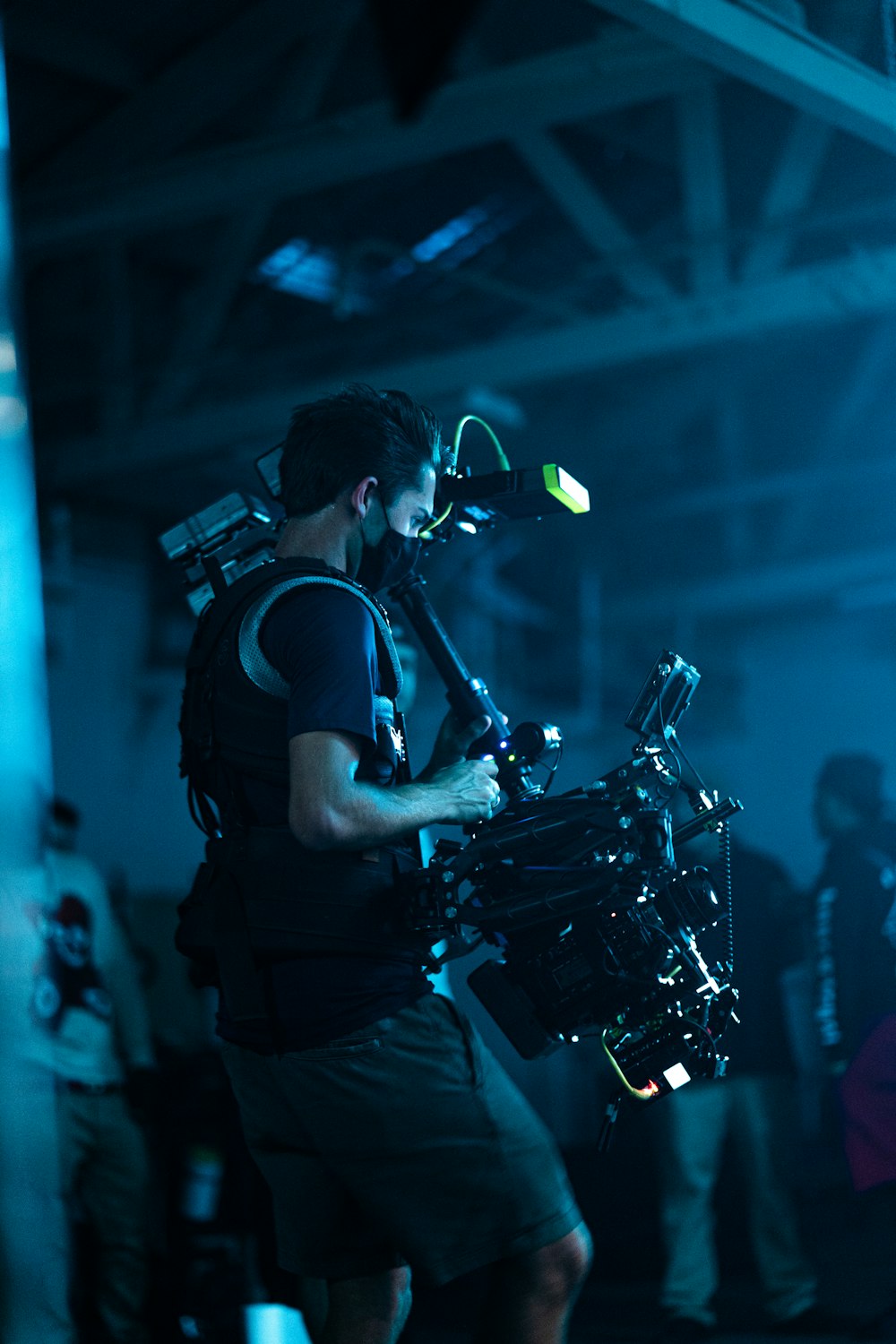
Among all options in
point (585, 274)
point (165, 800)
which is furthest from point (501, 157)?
point (165, 800)

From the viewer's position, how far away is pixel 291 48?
16.5 feet

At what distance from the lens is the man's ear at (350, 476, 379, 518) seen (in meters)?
2.16

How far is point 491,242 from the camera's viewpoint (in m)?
7.58

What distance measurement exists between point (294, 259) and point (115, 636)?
236 cm

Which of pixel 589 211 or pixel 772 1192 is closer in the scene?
pixel 772 1192

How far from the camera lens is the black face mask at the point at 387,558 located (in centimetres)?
220

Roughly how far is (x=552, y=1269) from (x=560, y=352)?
465cm

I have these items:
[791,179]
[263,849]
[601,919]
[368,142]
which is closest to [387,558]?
[263,849]

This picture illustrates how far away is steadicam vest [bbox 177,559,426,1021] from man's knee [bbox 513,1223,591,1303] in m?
0.47

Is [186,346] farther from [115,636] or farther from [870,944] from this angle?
[870,944]

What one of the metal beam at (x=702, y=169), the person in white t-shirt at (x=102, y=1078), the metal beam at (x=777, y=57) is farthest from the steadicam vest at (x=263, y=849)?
the metal beam at (x=702, y=169)

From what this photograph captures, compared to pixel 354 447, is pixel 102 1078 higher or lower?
lower

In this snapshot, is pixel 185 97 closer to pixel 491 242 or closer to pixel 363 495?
pixel 491 242

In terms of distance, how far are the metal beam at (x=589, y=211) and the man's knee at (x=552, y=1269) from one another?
13.3 ft
